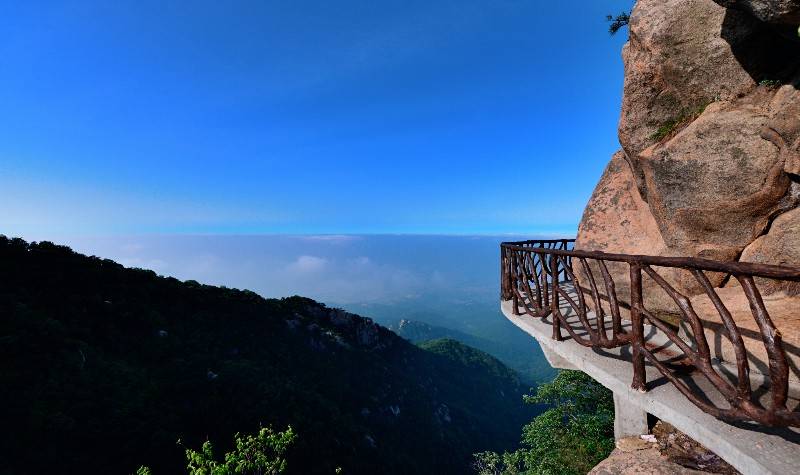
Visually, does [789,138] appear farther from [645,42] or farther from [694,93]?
[645,42]

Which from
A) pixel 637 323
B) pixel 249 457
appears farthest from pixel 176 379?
pixel 637 323

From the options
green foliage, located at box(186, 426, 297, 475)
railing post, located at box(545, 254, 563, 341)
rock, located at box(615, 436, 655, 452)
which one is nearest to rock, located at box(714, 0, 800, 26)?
railing post, located at box(545, 254, 563, 341)

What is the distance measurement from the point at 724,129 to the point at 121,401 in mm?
48425

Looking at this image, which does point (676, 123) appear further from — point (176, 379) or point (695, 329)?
point (176, 379)

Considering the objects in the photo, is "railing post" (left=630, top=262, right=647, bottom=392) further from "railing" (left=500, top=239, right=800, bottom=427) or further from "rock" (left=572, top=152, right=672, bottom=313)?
"rock" (left=572, top=152, right=672, bottom=313)

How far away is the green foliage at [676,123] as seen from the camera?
6688 millimetres

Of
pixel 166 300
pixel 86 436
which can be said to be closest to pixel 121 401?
pixel 86 436

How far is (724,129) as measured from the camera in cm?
549

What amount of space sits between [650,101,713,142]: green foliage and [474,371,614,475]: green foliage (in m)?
14.7

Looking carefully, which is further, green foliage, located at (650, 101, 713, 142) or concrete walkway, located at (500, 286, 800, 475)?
green foliage, located at (650, 101, 713, 142)

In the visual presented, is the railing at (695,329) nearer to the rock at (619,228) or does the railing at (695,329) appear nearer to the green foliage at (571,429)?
the rock at (619,228)

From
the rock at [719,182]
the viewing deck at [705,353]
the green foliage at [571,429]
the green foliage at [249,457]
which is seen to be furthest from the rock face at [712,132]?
the green foliage at [249,457]

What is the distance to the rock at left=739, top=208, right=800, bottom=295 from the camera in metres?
4.61

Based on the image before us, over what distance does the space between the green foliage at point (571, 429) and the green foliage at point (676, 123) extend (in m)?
14.7
